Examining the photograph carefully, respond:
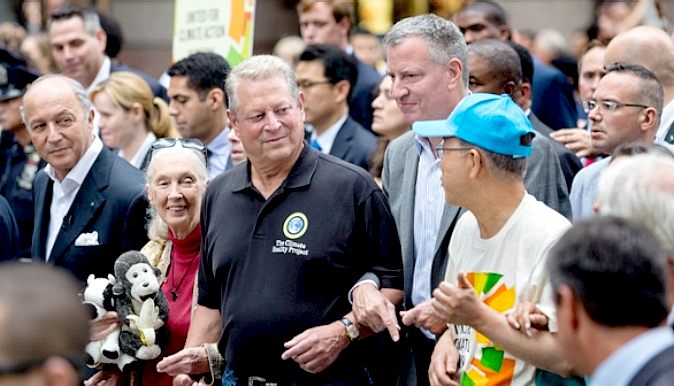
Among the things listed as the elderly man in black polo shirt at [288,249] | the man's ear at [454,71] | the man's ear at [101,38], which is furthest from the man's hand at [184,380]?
the man's ear at [101,38]

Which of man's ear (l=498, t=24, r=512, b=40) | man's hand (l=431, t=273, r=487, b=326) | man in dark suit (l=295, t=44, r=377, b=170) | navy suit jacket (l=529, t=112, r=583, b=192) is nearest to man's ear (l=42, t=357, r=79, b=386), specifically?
man's hand (l=431, t=273, r=487, b=326)

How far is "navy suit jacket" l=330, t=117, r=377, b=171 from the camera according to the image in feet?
25.8

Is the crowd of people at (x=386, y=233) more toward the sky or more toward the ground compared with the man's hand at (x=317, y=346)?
more toward the sky

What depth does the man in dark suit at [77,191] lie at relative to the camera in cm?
604

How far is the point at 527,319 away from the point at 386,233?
1100mm

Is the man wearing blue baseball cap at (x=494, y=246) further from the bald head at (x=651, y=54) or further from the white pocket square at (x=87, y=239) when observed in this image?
the white pocket square at (x=87, y=239)

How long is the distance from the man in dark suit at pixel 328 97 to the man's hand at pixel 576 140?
5.19ft

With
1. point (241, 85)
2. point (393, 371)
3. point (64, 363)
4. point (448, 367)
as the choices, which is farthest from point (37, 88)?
point (64, 363)

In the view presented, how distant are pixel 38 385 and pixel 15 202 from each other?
554 cm

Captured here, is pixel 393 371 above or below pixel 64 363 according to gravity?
below

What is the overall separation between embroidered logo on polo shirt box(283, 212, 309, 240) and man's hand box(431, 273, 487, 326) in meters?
1.00

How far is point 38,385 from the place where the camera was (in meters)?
2.87

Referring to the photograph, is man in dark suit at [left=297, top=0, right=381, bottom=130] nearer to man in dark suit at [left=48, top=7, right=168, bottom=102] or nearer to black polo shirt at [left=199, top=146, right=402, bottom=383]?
man in dark suit at [left=48, top=7, right=168, bottom=102]

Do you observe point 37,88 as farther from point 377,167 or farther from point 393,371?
point 393,371
